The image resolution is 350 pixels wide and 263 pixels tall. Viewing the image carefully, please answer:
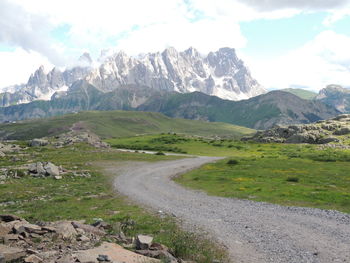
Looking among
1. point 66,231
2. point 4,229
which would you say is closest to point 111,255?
point 66,231

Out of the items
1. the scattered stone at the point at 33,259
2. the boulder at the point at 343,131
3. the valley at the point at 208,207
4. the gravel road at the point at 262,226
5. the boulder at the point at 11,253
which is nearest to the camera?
the scattered stone at the point at 33,259

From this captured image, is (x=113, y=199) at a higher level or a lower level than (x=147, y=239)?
lower

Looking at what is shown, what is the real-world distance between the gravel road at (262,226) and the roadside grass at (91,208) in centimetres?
213

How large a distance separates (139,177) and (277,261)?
38932 millimetres

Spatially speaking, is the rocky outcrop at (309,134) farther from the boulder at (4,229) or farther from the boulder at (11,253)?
the boulder at (11,253)

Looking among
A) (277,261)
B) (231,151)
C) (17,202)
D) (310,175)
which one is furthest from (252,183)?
(231,151)

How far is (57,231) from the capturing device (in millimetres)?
16719

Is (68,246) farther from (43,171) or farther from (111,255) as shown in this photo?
(43,171)

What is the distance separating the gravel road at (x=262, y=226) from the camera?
17.3 m

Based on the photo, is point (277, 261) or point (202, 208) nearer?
point (277, 261)

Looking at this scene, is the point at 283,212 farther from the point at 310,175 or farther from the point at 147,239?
the point at 310,175

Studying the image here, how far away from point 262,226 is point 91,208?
16.7m

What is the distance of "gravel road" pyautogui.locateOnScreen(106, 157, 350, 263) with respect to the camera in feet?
56.8

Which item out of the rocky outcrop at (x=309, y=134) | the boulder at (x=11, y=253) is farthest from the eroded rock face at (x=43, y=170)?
the rocky outcrop at (x=309, y=134)
